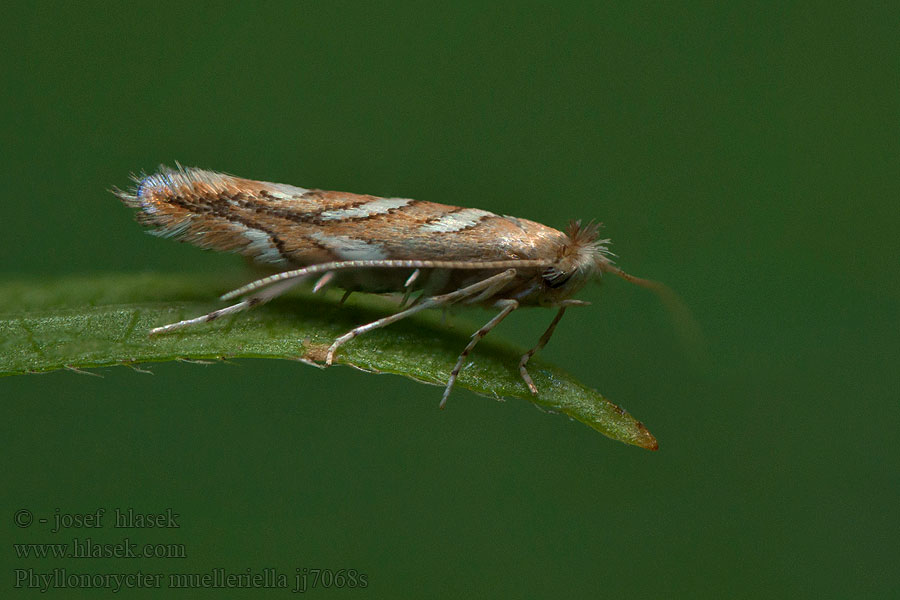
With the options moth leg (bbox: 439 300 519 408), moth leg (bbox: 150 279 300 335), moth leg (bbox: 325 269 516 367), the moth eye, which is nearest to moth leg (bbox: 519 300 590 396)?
the moth eye

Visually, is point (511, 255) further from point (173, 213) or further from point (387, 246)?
point (173, 213)

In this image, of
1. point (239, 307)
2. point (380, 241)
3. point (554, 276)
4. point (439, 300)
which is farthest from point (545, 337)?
point (239, 307)

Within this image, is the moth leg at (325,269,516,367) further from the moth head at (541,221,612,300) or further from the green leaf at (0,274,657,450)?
the moth head at (541,221,612,300)

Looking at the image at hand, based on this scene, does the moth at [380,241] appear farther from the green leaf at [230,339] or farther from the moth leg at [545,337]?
the green leaf at [230,339]

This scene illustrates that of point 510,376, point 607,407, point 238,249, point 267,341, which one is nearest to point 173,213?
point 238,249

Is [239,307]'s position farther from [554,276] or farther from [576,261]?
[576,261]

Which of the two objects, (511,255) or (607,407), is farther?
(511,255)
